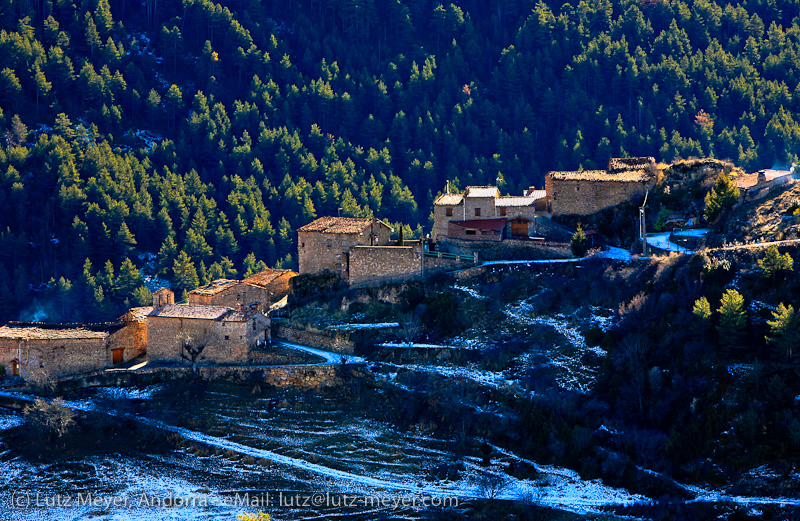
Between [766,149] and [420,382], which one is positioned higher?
[766,149]

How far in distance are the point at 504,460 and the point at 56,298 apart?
5242 centimetres

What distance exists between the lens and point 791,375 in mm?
50469

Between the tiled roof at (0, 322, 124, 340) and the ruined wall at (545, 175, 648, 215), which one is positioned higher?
the ruined wall at (545, 175, 648, 215)

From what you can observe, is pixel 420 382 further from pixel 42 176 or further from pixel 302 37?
pixel 302 37

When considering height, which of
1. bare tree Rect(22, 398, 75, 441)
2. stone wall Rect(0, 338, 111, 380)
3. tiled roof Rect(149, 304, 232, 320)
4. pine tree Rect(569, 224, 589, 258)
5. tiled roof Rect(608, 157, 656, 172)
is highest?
tiled roof Rect(608, 157, 656, 172)

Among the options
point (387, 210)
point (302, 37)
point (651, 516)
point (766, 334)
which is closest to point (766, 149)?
point (387, 210)

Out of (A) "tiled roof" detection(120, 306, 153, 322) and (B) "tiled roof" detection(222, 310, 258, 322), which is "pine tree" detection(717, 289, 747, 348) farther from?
(A) "tiled roof" detection(120, 306, 153, 322)

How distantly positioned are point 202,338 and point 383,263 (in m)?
11.6

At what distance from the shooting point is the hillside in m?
98.3

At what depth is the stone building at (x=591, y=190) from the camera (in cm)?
6738

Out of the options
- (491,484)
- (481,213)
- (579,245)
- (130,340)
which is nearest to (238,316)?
(130,340)

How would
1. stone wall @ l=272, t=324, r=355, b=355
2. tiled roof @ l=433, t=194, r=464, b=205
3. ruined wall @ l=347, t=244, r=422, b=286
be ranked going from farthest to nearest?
1. tiled roof @ l=433, t=194, r=464, b=205
2. ruined wall @ l=347, t=244, r=422, b=286
3. stone wall @ l=272, t=324, r=355, b=355

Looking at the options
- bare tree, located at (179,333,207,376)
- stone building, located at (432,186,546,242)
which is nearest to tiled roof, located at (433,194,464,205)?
stone building, located at (432,186,546,242)

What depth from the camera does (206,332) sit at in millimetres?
62688
